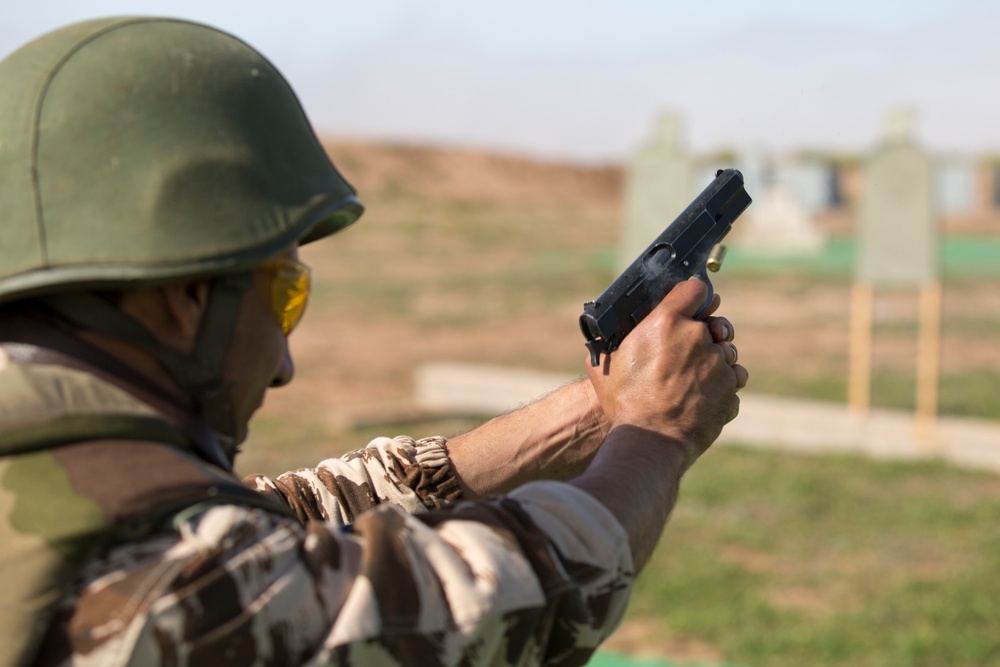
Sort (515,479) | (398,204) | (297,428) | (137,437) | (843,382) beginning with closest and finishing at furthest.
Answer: (137,437), (515,479), (297,428), (843,382), (398,204)

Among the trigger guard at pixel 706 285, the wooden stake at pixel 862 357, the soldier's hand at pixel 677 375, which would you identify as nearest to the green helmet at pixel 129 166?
the soldier's hand at pixel 677 375

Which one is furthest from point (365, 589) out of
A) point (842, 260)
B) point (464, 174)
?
point (464, 174)

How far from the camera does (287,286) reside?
63.9 inches

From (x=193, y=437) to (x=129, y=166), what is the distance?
13.6 inches

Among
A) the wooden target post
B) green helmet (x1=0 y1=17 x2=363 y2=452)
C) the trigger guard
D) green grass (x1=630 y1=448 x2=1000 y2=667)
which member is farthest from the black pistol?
the wooden target post

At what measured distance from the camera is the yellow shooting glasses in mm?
1604

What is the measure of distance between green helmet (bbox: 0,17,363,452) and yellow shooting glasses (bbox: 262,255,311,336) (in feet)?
0.18

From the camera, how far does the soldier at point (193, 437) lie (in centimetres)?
130

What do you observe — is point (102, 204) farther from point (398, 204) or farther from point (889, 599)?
point (398, 204)

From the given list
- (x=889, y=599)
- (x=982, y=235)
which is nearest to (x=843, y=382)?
→ (x=889, y=599)

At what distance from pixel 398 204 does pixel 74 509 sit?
37.6 meters

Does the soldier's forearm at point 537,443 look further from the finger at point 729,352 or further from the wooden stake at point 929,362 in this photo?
the wooden stake at point 929,362

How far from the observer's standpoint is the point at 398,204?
38500 mm

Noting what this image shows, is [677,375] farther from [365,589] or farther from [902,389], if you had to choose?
[902,389]
